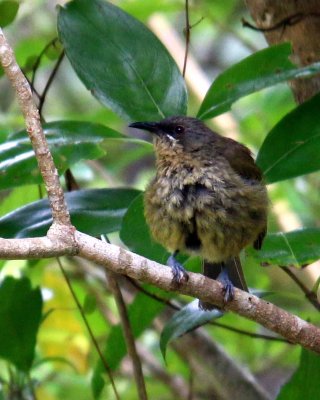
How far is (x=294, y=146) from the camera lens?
3186 millimetres

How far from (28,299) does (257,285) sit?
1.50 metres

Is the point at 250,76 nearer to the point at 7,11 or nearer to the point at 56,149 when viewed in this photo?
the point at 56,149

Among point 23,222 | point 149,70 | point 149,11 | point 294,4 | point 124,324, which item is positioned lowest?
point 124,324

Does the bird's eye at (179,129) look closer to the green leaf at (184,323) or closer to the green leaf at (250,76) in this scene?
the green leaf at (250,76)

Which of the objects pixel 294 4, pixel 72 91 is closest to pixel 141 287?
pixel 294 4

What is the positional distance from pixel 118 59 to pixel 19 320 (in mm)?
1096

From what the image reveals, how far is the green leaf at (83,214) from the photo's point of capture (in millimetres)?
3043

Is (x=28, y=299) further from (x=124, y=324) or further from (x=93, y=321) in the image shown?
(x=93, y=321)

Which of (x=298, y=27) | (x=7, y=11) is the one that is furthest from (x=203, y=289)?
(x=7, y=11)

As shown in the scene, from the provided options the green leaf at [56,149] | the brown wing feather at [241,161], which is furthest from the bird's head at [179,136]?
the green leaf at [56,149]

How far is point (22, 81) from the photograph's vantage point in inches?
94.0

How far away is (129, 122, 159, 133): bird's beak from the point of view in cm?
324

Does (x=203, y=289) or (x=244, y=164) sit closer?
(x=203, y=289)

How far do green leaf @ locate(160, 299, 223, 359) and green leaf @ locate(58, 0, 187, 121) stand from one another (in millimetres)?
754
